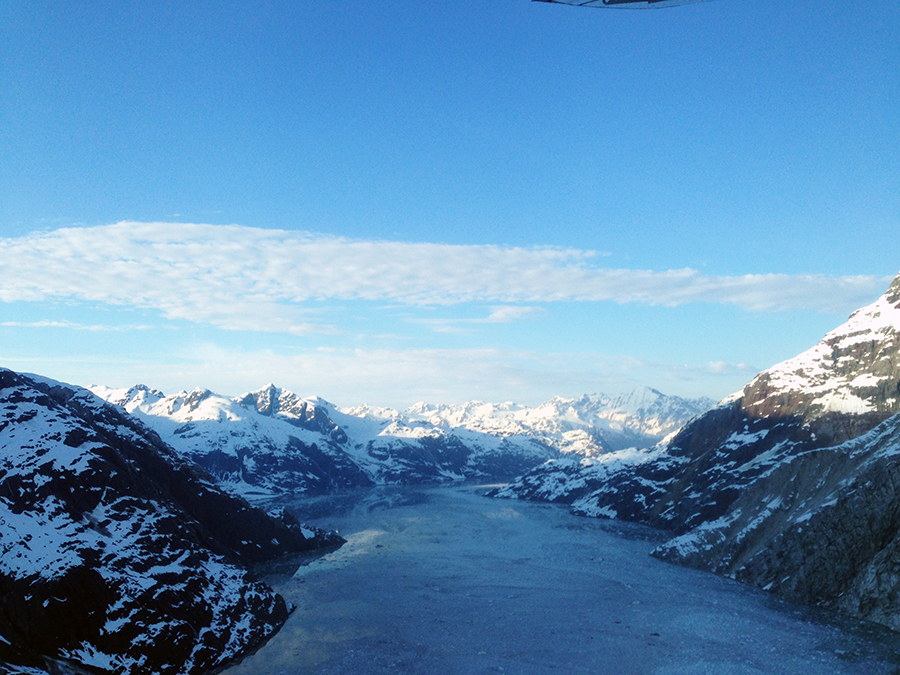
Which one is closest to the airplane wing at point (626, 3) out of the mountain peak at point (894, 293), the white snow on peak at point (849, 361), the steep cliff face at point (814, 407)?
the steep cliff face at point (814, 407)

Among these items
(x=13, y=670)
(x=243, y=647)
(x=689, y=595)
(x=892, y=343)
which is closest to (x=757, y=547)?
(x=689, y=595)

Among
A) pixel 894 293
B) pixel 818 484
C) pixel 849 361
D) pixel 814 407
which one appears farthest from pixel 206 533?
pixel 894 293

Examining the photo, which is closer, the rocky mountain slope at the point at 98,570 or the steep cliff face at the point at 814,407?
the rocky mountain slope at the point at 98,570

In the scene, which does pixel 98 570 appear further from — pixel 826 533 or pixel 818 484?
pixel 818 484

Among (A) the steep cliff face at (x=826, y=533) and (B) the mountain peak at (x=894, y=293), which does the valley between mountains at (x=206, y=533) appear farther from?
(B) the mountain peak at (x=894, y=293)

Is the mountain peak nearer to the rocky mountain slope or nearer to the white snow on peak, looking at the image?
the white snow on peak

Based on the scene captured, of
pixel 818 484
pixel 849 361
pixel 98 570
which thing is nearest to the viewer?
pixel 98 570

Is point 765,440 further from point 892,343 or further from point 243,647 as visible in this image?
point 243,647
